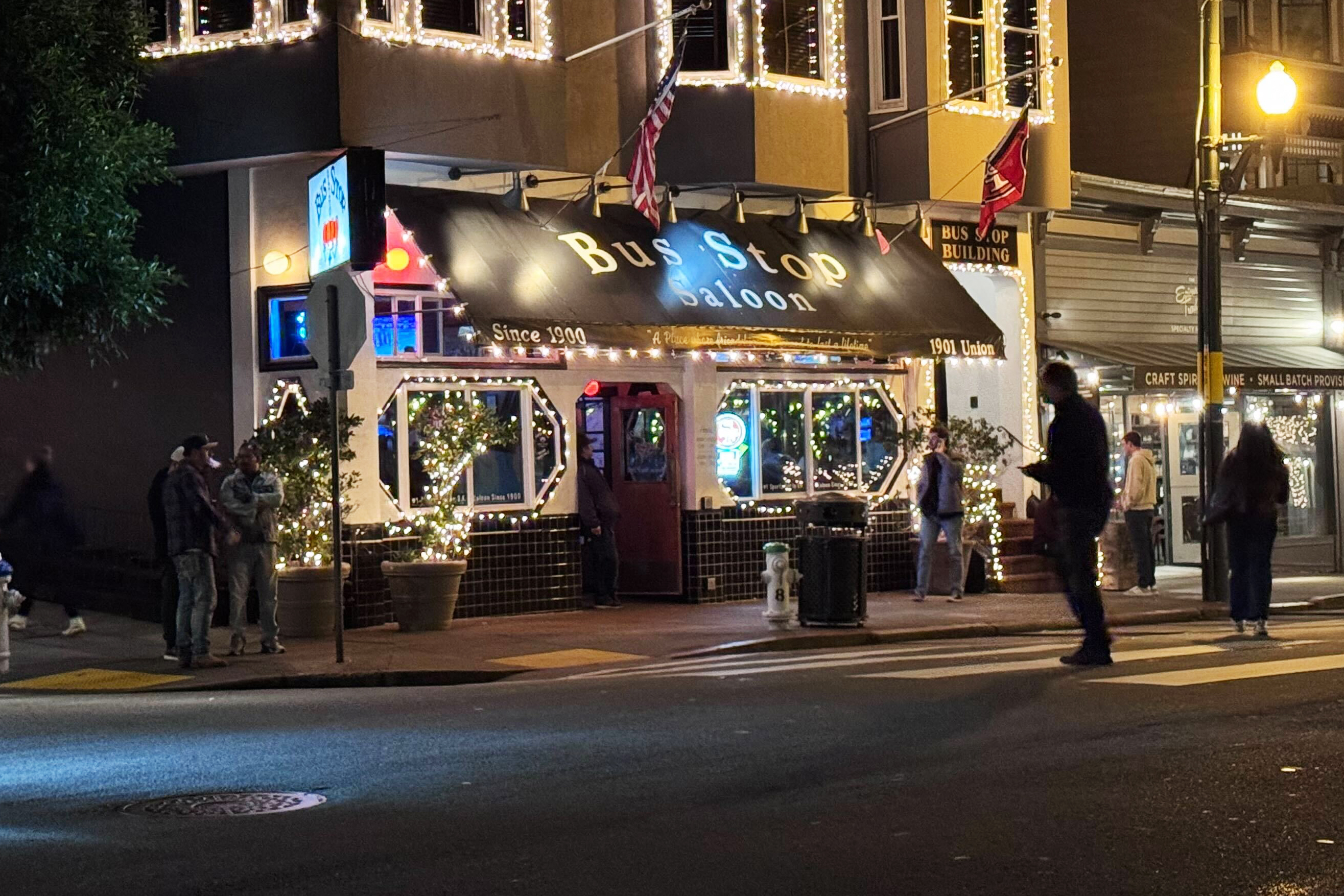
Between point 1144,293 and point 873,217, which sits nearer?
point 873,217

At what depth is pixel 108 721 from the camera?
452 inches

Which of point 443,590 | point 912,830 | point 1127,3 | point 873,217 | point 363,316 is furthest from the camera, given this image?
point 1127,3

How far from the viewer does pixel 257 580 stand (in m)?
16.2

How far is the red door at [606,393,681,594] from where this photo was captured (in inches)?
840

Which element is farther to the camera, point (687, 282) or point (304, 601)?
point (687, 282)

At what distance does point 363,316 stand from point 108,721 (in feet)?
14.6

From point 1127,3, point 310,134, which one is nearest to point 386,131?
point 310,134

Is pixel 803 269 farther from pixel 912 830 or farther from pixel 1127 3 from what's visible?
pixel 912 830

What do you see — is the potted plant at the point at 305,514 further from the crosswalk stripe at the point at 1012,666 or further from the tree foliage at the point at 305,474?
the crosswalk stripe at the point at 1012,666

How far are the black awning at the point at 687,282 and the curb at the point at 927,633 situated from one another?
12.5 ft

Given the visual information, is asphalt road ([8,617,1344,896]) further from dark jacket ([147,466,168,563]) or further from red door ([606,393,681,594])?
red door ([606,393,681,594])

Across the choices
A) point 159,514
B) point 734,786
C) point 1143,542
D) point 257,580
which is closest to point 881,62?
point 1143,542

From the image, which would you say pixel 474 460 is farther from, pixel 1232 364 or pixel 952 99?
pixel 1232 364

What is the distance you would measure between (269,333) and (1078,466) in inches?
374
